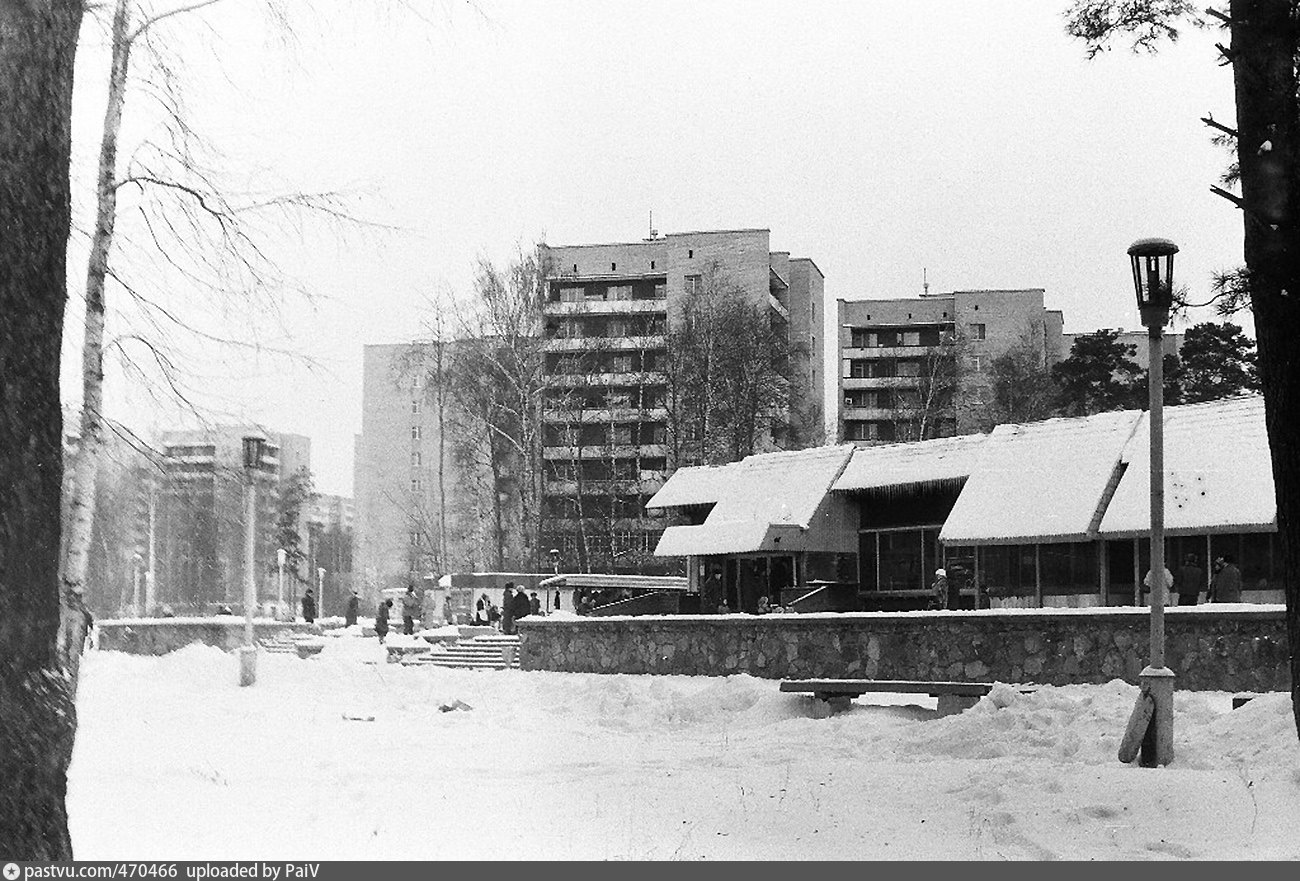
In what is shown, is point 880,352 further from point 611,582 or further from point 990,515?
point 990,515

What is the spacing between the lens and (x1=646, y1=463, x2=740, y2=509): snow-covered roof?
32.5 m

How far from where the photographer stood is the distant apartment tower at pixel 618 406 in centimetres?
4059

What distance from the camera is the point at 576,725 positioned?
15812 millimetres

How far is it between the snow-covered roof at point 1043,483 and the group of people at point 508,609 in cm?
854

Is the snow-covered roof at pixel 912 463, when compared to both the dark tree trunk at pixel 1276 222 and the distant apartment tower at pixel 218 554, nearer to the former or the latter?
the dark tree trunk at pixel 1276 222

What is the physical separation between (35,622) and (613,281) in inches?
2419

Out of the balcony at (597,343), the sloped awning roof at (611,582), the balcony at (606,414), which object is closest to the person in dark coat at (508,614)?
the sloped awning roof at (611,582)

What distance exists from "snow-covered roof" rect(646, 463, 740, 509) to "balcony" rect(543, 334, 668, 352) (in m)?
5.90

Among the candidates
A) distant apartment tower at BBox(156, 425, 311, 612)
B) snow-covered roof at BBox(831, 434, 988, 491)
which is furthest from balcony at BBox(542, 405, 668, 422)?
distant apartment tower at BBox(156, 425, 311, 612)

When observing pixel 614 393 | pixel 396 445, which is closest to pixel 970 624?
pixel 614 393

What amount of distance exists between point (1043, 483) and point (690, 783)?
660 inches

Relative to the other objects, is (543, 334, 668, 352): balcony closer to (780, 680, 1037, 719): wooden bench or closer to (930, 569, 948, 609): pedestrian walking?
(930, 569, 948, 609): pedestrian walking

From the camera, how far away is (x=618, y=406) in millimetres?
43688
